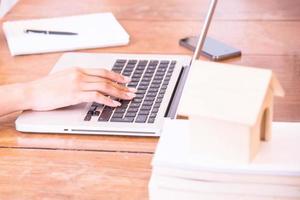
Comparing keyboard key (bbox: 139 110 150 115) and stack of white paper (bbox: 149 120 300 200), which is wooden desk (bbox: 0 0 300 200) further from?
stack of white paper (bbox: 149 120 300 200)

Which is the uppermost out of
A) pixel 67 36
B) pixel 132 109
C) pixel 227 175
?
pixel 227 175

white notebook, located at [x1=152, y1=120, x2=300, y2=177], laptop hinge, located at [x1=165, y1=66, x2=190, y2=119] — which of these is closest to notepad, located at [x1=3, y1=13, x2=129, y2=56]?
laptop hinge, located at [x1=165, y1=66, x2=190, y2=119]

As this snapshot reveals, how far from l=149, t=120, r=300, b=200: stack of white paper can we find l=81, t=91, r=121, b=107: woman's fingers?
0.38 m

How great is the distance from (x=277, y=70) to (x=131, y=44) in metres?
0.40

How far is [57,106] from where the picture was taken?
1.18 m

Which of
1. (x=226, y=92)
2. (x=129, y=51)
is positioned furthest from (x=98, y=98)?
(x=226, y=92)

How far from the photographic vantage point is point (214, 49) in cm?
144

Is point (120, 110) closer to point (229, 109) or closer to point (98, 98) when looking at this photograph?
point (98, 98)

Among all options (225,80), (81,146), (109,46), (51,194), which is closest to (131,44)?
(109,46)

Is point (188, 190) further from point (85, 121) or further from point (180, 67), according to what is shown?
point (180, 67)

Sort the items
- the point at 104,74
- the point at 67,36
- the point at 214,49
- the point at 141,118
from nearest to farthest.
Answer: the point at 141,118
the point at 104,74
the point at 214,49
the point at 67,36

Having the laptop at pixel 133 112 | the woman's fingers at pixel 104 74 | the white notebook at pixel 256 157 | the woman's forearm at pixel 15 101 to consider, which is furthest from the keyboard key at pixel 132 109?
the white notebook at pixel 256 157

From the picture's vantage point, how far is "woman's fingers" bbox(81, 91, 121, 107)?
1.17m

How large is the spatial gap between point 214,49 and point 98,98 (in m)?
0.40
